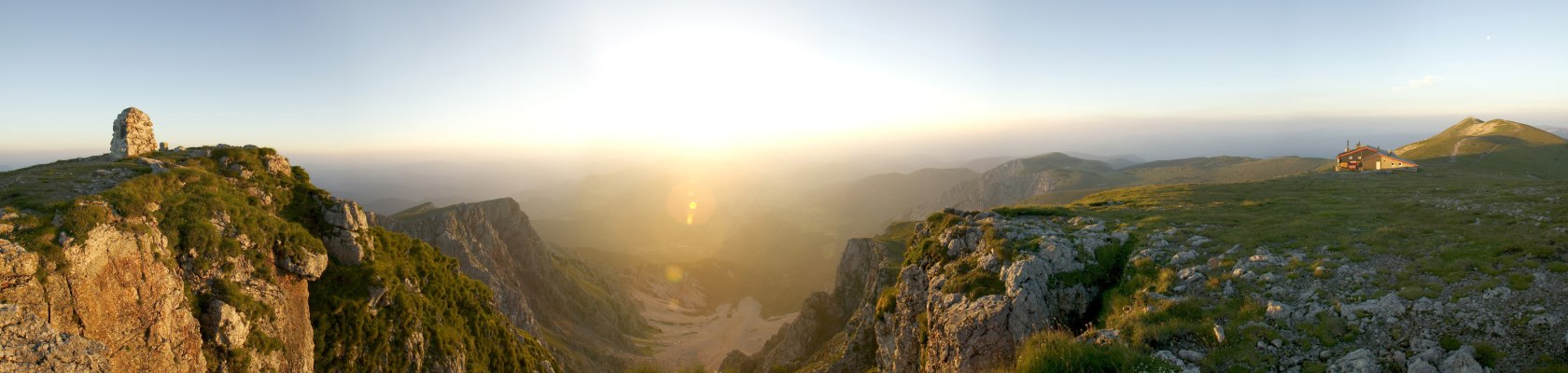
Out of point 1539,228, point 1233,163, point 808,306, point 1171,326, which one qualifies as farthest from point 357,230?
point 1233,163

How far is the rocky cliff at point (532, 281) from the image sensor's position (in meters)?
114

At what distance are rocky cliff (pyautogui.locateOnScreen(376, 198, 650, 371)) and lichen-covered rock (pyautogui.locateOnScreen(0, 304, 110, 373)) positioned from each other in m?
82.9

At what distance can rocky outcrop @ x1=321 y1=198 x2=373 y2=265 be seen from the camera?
36.7m

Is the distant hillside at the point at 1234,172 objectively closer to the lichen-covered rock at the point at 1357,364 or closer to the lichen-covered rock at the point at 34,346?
the lichen-covered rock at the point at 1357,364

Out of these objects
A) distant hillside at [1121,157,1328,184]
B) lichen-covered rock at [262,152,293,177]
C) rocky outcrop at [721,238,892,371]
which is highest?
lichen-covered rock at [262,152,293,177]

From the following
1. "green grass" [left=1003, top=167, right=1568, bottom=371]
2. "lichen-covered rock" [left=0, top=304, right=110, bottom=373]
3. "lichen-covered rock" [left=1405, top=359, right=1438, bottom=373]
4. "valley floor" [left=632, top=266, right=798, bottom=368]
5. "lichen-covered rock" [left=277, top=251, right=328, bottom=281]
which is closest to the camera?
"lichen-covered rock" [left=1405, top=359, right=1438, bottom=373]

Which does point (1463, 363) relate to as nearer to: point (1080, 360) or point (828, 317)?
point (1080, 360)

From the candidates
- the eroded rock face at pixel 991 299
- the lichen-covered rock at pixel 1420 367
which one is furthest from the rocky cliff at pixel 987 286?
the lichen-covered rock at pixel 1420 367

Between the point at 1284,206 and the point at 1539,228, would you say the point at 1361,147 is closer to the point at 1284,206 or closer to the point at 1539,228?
the point at 1284,206

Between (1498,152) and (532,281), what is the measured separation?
194m

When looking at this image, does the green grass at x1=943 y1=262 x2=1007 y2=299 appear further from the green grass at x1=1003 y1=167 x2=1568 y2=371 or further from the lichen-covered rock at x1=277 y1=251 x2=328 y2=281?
the lichen-covered rock at x1=277 y1=251 x2=328 y2=281

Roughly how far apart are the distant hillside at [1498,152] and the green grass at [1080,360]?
304 feet

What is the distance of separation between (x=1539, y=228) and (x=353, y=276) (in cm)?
6326

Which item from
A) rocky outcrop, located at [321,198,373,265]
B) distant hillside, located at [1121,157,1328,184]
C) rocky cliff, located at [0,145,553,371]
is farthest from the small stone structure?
distant hillside, located at [1121,157,1328,184]
